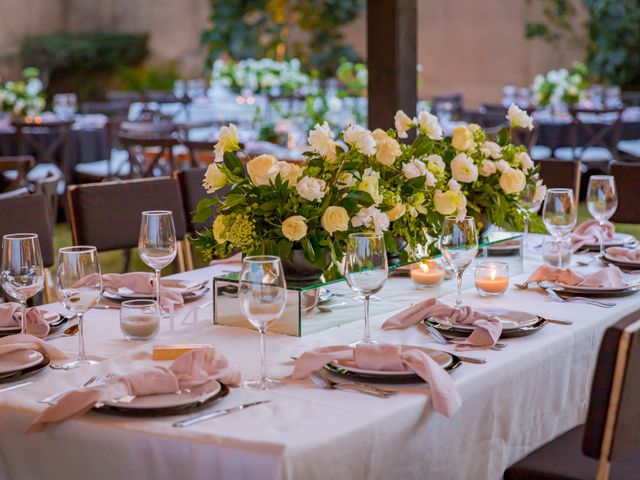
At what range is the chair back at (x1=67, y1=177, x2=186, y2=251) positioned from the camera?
3.38m

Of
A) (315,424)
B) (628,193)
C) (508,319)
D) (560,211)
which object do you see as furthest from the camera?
(628,193)

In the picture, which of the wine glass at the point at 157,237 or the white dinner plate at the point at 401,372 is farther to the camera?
the wine glass at the point at 157,237

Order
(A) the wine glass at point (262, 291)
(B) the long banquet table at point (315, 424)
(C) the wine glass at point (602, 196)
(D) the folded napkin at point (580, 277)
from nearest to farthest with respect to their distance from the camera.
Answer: (B) the long banquet table at point (315, 424) < (A) the wine glass at point (262, 291) < (D) the folded napkin at point (580, 277) < (C) the wine glass at point (602, 196)

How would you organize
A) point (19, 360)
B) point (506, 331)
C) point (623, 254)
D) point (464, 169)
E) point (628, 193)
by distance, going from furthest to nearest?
point (628, 193)
point (623, 254)
point (464, 169)
point (506, 331)
point (19, 360)

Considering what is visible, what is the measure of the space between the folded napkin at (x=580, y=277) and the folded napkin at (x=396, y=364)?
2.92 feet

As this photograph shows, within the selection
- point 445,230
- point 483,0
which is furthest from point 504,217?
point 483,0

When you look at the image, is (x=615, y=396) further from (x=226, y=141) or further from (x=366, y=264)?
(x=226, y=141)

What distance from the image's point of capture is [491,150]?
294 cm

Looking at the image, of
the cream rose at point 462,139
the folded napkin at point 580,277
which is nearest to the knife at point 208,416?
the folded napkin at point 580,277

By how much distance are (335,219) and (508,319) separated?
45cm

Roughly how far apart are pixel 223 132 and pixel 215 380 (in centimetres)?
78

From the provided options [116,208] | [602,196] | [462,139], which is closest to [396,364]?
[462,139]

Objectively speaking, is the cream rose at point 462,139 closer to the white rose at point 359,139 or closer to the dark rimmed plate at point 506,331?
the white rose at point 359,139

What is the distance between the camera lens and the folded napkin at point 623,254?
2959 mm
